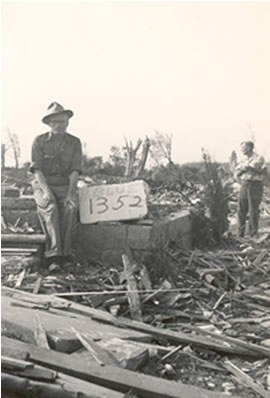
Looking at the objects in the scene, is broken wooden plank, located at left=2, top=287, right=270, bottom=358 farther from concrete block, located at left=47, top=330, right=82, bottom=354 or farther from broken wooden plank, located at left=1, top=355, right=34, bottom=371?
broken wooden plank, located at left=1, top=355, right=34, bottom=371

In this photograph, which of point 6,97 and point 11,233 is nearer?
point 6,97

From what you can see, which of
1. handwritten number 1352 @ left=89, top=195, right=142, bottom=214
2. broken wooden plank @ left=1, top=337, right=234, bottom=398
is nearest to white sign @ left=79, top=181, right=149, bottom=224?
handwritten number 1352 @ left=89, top=195, right=142, bottom=214

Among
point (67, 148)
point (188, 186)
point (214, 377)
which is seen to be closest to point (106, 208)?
point (67, 148)

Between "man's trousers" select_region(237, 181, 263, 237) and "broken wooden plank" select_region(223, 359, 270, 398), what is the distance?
4.31 m

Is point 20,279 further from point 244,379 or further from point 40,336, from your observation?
point 244,379

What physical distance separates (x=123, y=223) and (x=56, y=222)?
0.71m

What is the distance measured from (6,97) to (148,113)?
1.29 meters

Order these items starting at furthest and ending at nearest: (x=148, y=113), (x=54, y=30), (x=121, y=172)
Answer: (x=121, y=172), (x=148, y=113), (x=54, y=30)

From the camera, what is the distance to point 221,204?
688 centimetres

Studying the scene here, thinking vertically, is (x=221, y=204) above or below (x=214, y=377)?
above

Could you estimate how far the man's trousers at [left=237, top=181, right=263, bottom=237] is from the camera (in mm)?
7500

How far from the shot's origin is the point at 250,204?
7660 millimetres

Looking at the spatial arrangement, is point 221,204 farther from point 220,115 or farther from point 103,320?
point 103,320

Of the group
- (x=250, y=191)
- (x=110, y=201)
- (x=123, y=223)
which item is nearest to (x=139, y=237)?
(x=123, y=223)
